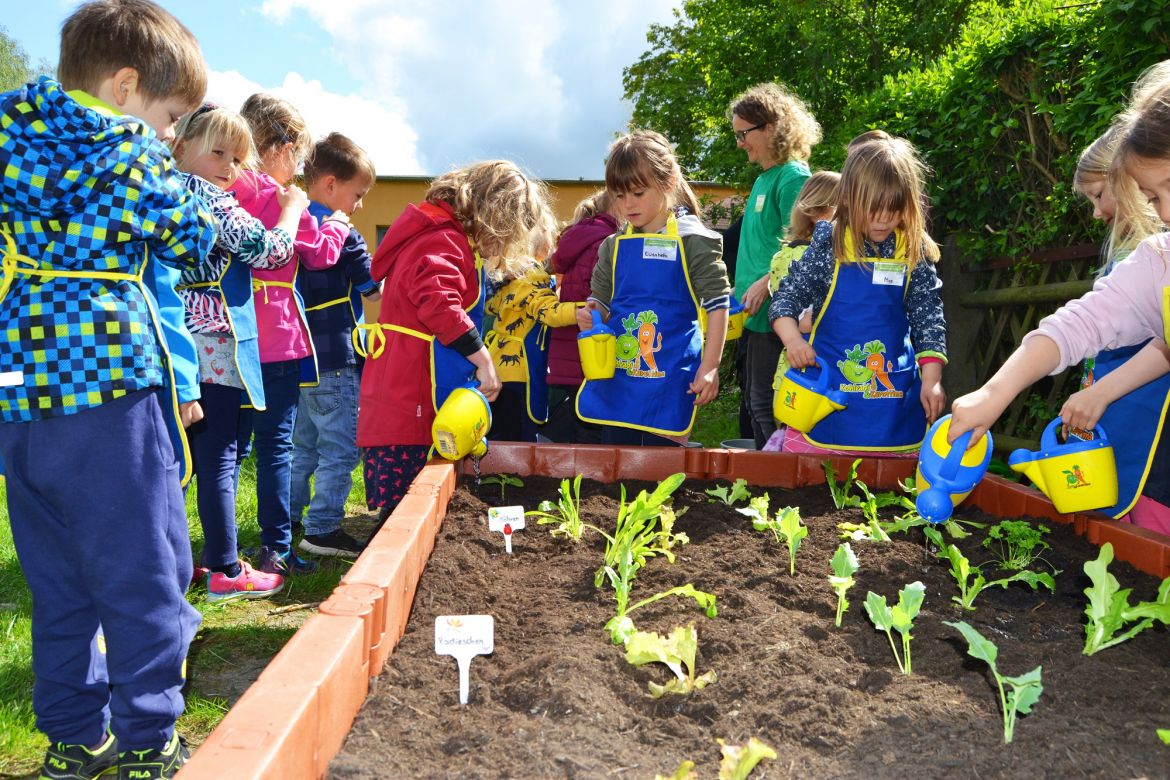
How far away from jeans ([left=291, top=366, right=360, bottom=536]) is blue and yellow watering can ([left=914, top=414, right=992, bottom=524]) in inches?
94.4

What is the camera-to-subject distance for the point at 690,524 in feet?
8.04

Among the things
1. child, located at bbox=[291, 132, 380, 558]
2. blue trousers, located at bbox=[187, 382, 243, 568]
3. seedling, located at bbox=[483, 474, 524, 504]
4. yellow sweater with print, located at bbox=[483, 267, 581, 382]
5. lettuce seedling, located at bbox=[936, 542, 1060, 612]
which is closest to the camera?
lettuce seedling, located at bbox=[936, 542, 1060, 612]

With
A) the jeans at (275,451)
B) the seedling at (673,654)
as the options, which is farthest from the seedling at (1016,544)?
the jeans at (275,451)

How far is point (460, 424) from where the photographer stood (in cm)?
255

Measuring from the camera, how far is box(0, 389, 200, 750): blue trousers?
1.61 metres

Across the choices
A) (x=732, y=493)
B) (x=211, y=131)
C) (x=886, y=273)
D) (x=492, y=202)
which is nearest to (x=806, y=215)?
(x=886, y=273)

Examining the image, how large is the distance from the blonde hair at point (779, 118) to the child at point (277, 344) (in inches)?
81.1

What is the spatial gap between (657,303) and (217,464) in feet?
5.36

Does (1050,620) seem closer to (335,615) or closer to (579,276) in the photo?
(335,615)

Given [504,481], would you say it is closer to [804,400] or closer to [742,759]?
[804,400]

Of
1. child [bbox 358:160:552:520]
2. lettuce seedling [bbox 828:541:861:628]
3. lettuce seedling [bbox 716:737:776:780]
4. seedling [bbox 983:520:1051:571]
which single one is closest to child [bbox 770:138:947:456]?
seedling [bbox 983:520:1051:571]

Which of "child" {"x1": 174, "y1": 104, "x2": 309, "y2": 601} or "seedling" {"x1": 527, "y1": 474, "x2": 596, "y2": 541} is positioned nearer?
"seedling" {"x1": 527, "y1": 474, "x2": 596, "y2": 541}

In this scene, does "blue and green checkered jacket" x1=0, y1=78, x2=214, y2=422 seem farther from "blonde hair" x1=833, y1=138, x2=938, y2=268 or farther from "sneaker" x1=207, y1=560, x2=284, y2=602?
"blonde hair" x1=833, y1=138, x2=938, y2=268

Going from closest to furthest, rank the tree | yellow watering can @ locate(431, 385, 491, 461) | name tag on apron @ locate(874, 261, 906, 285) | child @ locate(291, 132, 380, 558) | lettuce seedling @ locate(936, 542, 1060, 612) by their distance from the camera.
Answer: lettuce seedling @ locate(936, 542, 1060, 612) < yellow watering can @ locate(431, 385, 491, 461) < name tag on apron @ locate(874, 261, 906, 285) < child @ locate(291, 132, 380, 558) < the tree
